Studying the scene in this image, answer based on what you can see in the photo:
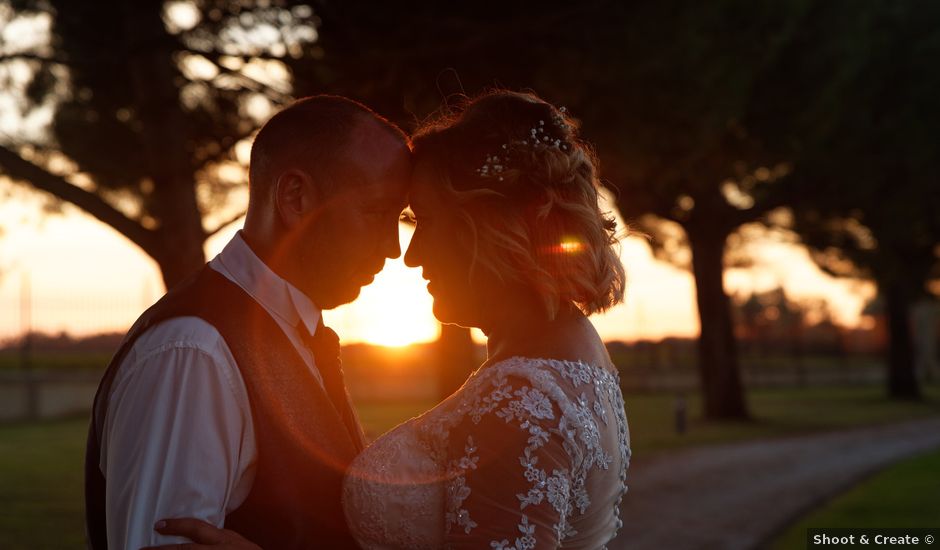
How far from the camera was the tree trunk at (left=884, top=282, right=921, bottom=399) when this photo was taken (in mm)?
31825

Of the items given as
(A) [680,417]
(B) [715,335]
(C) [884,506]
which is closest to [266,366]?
(C) [884,506]

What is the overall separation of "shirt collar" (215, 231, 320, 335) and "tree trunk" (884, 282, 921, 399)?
31.9 meters

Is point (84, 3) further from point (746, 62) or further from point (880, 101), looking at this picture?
point (880, 101)

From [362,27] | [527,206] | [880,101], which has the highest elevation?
[880,101]

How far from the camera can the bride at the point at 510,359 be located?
2.29 meters

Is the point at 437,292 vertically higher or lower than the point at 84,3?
lower

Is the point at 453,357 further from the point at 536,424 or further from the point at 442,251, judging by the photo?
the point at 536,424

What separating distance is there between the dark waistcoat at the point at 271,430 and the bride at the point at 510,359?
0.30 feet

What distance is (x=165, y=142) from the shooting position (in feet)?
24.3

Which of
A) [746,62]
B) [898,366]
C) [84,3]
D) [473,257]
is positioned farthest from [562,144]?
[898,366]

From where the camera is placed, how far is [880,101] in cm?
1914

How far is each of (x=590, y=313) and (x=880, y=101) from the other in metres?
18.3

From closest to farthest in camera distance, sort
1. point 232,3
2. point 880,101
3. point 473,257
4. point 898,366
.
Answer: point 473,257 < point 232,3 < point 880,101 < point 898,366

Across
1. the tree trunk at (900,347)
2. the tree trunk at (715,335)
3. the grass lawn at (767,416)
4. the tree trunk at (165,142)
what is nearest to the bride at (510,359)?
the tree trunk at (165,142)
